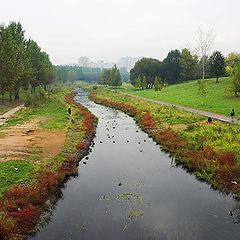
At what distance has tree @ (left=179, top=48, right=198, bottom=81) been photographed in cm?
10912

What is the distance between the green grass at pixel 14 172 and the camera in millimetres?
19375

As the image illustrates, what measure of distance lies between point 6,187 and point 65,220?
4797mm

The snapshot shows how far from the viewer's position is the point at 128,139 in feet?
117

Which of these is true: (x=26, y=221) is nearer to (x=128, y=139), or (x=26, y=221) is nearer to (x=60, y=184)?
(x=60, y=184)

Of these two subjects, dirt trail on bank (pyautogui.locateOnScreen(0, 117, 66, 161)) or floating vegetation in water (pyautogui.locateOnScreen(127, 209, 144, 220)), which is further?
dirt trail on bank (pyautogui.locateOnScreen(0, 117, 66, 161))

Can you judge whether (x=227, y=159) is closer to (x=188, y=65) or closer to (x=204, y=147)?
(x=204, y=147)

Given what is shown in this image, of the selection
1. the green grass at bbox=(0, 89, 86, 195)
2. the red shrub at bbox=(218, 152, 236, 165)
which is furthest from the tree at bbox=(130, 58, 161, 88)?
the red shrub at bbox=(218, 152, 236, 165)

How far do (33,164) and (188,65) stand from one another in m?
93.8

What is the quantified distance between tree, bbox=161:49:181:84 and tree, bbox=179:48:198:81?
4707 millimetres

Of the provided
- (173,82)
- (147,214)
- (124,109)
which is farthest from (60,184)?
(173,82)

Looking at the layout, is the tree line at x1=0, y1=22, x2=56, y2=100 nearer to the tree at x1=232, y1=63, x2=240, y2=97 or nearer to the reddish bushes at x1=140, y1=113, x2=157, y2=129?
the reddish bushes at x1=140, y1=113, x2=157, y2=129

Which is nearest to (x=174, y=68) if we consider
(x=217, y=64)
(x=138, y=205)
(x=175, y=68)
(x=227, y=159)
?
(x=175, y=68)

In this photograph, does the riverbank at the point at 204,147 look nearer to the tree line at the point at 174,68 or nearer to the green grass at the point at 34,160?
the green grass at the point at 34,160

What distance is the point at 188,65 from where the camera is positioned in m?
110
